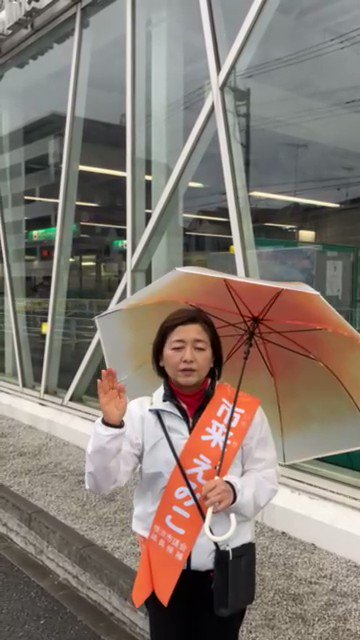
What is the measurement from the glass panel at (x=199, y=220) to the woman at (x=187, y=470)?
3116 millimetres

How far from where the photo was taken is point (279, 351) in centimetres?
221

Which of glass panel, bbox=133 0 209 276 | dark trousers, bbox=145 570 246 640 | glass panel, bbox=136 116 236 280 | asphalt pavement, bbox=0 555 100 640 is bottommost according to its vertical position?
asphalt pavement, bbox=0 555 100 640

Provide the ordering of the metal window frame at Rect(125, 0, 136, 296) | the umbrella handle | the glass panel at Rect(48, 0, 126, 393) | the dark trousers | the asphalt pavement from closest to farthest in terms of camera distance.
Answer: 1. the umbrella handle
2. the dark trousers
3. the asphalt pavement
4. the metal window frame at Rect(125, 0, 136, 296)
5. the glass panel at Rect(48, 0, 126, 393)

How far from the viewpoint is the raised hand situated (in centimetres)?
175

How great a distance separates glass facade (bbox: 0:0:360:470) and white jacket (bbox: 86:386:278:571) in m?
2.75

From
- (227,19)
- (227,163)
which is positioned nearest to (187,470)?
(227,163)

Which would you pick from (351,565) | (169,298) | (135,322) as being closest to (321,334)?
(169,298)

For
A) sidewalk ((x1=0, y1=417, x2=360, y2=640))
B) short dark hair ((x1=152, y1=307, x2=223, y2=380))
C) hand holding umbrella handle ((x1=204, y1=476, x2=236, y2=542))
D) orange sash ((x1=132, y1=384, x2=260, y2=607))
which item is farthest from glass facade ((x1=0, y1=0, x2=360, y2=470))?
hand holding umbrella handle ((x1=204, y1=476, x2=236, y2=542))

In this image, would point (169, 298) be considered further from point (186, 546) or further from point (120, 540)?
point (120, 540)

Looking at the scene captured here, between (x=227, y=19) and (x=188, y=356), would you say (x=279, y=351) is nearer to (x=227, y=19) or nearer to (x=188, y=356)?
(x=188, y=356)

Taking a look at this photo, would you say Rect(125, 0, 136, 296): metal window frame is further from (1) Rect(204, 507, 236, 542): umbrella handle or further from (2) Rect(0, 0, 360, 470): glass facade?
(1) Rect(204, 507, 236, 542): umbrella handle

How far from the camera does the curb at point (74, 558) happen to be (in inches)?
127

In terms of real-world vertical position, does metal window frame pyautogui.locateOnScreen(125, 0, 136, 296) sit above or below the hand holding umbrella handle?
above

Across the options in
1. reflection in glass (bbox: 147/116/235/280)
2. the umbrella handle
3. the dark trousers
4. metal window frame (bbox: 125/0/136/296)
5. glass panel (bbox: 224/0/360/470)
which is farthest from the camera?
metal window frame (bbox: 125/0/136/296)
